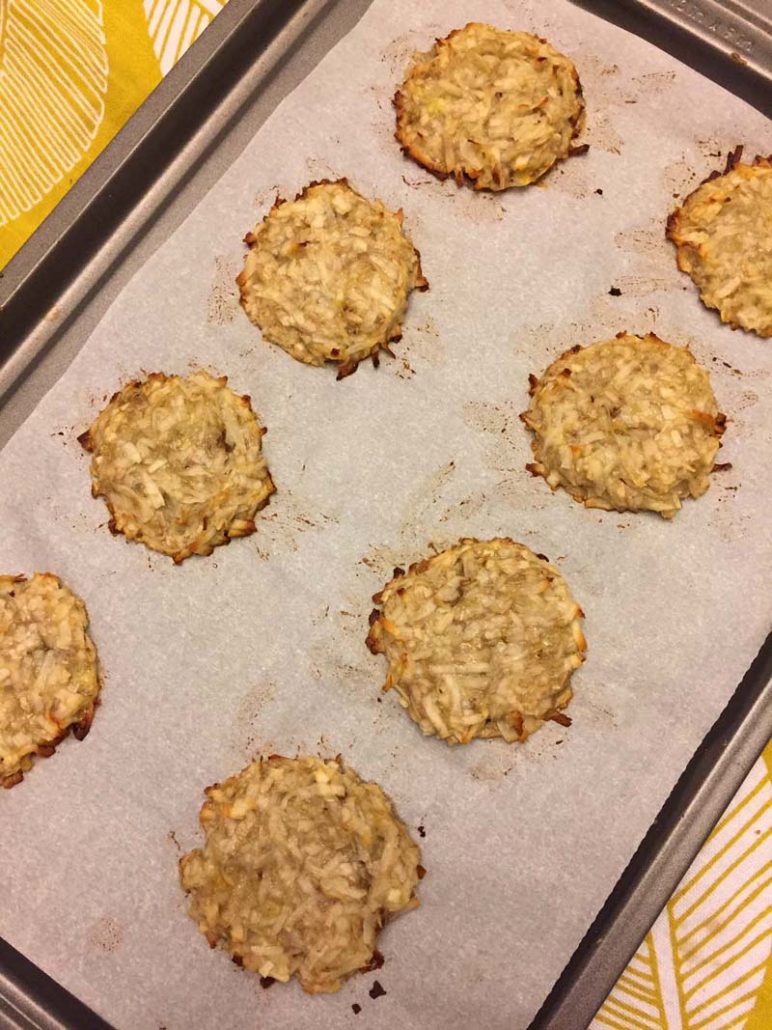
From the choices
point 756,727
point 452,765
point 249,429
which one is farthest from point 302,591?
point 756,727

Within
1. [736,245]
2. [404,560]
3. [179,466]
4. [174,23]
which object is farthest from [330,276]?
[736,245]

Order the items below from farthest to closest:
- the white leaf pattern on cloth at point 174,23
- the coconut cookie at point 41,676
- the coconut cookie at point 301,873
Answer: the white leaf pattern on cloth at point 174,23, the coconut cookie at point 41,676, the coconut cookie at point 301,873

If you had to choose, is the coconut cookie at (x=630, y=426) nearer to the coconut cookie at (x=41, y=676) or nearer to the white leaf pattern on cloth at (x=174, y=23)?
the coconut cookie at (x=41, y=676)

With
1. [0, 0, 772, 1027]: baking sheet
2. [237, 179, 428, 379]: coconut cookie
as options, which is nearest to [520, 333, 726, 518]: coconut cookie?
[0, 0, 772, 1027]: baking sheet

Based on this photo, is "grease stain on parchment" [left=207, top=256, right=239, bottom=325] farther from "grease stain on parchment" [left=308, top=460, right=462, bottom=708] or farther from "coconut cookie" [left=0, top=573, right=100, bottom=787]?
"coconut cookie" [left=0, top=573, right=100, bottom=787]

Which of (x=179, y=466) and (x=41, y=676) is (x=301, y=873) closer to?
(x=41, y=676)

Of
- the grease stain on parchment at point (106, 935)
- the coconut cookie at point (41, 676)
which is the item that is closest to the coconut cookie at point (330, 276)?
the coconut cookie at point (41, 676)

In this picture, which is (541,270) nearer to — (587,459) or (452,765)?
(587,459)
